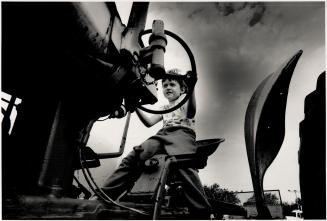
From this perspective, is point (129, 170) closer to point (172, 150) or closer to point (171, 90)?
point (172, 150)

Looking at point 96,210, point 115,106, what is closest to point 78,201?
point 96,210

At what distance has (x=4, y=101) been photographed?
5.83 ft

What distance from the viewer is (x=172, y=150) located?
2.34 metres

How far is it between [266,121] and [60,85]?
1362 mm

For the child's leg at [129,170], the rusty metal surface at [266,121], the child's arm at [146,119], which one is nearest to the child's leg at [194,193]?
the child's leg at [129,170]

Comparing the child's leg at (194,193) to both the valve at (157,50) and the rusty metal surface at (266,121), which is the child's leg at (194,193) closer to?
the rusty metal surface at (266,121)

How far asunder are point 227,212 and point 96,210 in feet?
5.18

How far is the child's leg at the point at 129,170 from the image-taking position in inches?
88.3

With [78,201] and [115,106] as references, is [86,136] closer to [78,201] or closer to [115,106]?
[115,106]

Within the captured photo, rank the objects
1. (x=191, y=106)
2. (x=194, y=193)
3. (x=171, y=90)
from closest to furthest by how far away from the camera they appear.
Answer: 1. (x=194, y=193)
2. (x=191, y=106)
3. (x=171, y=90)

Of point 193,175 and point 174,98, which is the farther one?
point 174,98

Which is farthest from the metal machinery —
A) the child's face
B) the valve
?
the child's face

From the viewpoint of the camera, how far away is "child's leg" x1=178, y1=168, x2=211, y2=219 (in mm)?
2125

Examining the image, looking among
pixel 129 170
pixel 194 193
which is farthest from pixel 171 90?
pixel 194 193
